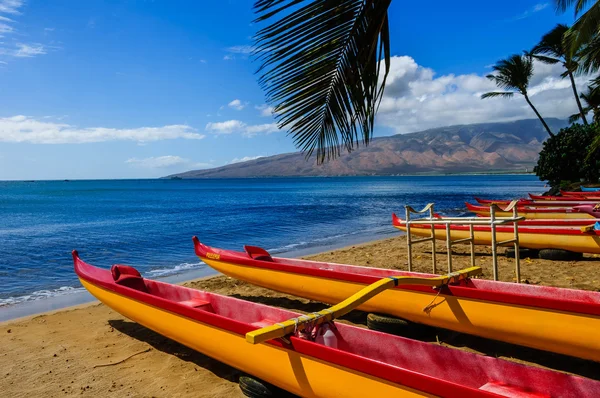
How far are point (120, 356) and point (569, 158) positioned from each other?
87.5 feet

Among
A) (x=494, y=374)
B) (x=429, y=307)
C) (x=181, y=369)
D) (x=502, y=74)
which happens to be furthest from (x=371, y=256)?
(x=502, y=74)

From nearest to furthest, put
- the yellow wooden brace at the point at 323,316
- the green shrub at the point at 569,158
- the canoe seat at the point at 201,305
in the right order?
the yellow wooden brace at the point at 323,316 < the canoe seat at the point at 201,305 < the green shrub at the point at 569,158

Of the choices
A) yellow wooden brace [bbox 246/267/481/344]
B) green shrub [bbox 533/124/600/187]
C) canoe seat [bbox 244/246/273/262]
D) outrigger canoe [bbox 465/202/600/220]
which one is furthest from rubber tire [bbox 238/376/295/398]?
green shrub [bbox 533/124/600/187]

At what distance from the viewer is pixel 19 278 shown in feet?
35.4

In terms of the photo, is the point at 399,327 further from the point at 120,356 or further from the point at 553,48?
the point at 553,48

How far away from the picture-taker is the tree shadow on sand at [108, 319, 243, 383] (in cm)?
454

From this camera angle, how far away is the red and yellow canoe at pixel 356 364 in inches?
106

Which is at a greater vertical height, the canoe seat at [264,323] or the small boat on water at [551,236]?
the canoe seat at [264,323]

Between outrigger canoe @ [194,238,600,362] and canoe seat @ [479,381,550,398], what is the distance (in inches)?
47.2

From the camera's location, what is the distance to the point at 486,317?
4301mm

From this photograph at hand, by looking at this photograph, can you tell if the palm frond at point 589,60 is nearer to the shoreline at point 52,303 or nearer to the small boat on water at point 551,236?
the small boat on water at point 551,236

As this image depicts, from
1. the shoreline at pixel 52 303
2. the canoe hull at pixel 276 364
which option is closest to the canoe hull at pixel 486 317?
the canoe hull at pixel 276 364

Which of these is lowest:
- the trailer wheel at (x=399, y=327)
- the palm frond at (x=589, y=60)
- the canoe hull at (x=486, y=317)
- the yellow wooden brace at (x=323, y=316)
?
the trailer wheel at (x=399, y=327)

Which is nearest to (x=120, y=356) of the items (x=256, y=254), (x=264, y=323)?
(x=264, y=323)
